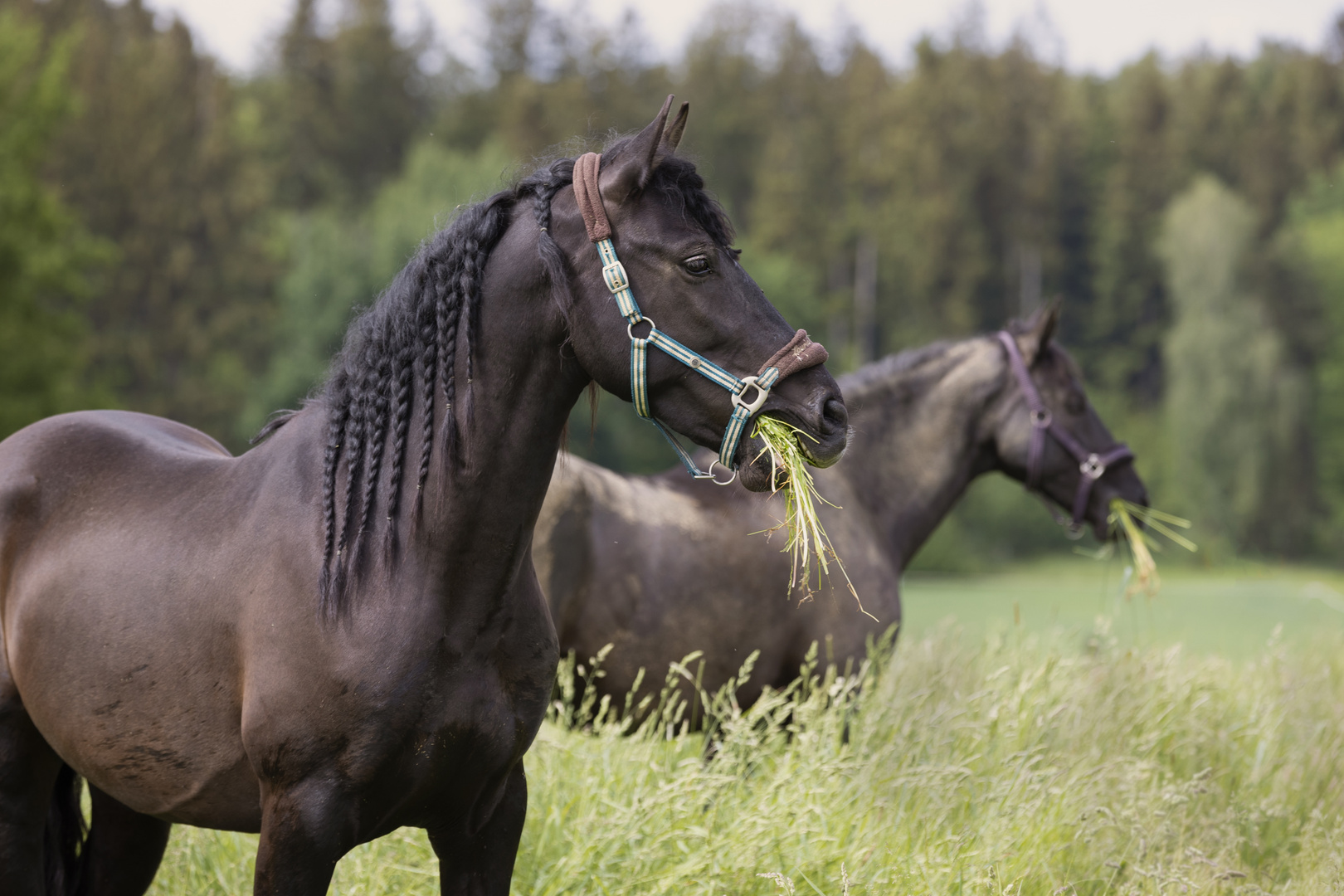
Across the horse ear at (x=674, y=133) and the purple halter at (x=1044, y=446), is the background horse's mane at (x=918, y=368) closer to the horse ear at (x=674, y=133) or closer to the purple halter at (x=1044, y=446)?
the purple halter at (x=1044, y=446)

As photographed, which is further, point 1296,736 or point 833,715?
point 1296,736

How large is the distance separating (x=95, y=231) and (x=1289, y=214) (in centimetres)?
4454

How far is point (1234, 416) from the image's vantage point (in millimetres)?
39375

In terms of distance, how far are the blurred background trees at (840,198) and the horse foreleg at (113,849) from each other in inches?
1176

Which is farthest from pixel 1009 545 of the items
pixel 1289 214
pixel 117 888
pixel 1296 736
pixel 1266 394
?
pixel 117 888

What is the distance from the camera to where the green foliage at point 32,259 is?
715 inches

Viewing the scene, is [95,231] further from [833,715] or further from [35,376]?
[833,715]

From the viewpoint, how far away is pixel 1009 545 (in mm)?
40469

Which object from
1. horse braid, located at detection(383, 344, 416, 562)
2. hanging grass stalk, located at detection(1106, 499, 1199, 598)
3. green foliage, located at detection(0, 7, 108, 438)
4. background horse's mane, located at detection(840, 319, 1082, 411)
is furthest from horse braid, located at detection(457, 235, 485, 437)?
green foliage, located at detection(0, 7, 108, 438)

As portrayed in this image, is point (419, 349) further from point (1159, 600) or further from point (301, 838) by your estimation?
point (1159, 600)

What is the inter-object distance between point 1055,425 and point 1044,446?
120 millimetres

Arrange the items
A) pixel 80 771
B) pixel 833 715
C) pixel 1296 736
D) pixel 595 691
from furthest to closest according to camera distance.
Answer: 1. pixel 1296 736
2. pixel 595 691
3. pixel 833 715
4. pixel 80 771

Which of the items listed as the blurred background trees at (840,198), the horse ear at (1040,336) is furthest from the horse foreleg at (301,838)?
the blurred background trees at (840,198)

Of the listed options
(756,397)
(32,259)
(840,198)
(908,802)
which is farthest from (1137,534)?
(840,198)
